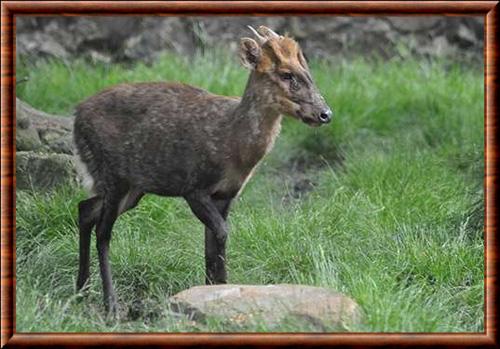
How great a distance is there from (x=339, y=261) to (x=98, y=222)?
4.92 ft

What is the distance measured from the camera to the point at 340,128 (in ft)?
33.3

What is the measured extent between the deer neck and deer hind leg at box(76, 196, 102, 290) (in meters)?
1.03

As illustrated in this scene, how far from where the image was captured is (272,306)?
6.13m

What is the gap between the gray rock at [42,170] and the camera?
837cm

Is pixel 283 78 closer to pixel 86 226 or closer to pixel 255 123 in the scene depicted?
pixel 255 123

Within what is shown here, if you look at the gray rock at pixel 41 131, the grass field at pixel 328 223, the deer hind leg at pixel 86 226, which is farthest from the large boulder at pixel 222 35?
the deer hind leg at pixel 86 226

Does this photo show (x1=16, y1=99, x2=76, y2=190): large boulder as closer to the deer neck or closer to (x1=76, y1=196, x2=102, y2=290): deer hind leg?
(x1=76, y1=196, x2=102, y2=290): deer hind leg

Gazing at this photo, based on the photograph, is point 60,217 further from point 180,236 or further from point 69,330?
point 69,330

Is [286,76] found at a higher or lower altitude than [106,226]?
higher

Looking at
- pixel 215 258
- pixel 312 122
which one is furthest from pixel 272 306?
pixel 312 122

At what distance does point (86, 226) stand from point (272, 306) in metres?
1.65

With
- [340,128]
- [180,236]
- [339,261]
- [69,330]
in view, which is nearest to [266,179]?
[340,128]

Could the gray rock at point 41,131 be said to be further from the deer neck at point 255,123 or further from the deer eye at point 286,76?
the deer eye at point 286,76

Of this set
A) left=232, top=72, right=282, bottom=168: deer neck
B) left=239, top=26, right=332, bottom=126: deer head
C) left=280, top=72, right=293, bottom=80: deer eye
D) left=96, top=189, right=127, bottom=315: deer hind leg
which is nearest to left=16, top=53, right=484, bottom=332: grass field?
left=96, top=189, right=127, bottom=315: deer hind leg
